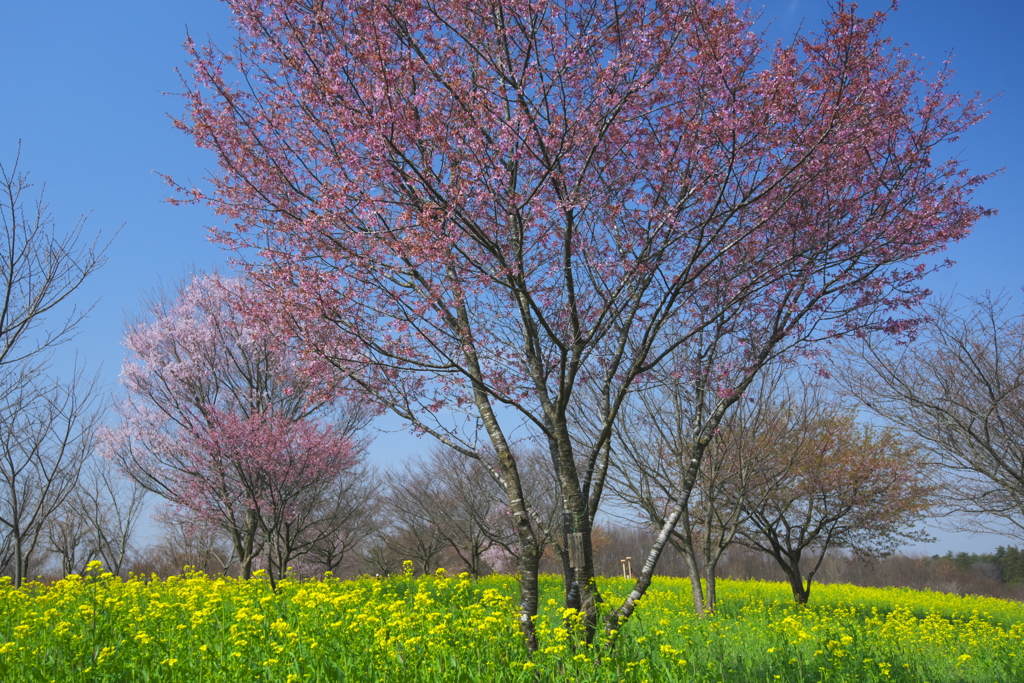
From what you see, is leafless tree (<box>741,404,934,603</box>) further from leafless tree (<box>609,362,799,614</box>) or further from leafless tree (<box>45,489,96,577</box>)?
leafless tree (<box>45,489,96,577</box>)

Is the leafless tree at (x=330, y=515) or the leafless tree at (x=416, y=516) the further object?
the leafless tree at (x=416, y=516)

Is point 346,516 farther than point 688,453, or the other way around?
point 346,516

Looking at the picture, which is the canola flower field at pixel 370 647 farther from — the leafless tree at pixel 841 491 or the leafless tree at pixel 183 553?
the leafless tree at pixel 183 553

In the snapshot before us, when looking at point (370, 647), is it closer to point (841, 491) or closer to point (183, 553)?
point (841, 491)

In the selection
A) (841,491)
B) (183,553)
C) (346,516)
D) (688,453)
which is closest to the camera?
(688,453)

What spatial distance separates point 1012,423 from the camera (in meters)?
12.1

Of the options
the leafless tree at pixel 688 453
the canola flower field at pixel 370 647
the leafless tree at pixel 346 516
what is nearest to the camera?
the canola flower field at pixel 370 647

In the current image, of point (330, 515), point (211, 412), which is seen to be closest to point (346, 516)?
point (330, 515)

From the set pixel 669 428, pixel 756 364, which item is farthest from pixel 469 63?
pixel 669 428

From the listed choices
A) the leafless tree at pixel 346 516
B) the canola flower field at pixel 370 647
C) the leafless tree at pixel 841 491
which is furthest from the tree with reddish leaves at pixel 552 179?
the leafless tree at pixel 346 516

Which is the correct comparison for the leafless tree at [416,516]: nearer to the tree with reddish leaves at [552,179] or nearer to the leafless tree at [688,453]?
the leafless tree at [688,453]

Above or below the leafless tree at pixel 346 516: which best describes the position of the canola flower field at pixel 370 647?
below

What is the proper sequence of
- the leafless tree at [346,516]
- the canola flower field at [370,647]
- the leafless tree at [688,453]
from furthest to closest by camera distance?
the leafless tree at [346,516]
the leafless tree at [688,453]
the canola flower field at [370,647]

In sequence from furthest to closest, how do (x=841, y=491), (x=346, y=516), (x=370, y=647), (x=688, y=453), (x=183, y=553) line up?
(x=183, y=553) → (x=346, y=516) → (x=841, y=491) → (x=688, y=453) → (x=370, y=647)
